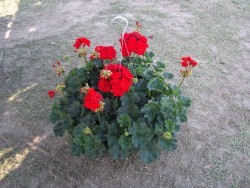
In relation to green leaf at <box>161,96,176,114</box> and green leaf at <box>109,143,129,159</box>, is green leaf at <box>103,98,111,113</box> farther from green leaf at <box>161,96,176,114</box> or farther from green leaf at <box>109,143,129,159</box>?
green leaf at <box>161,96,176,114</box>

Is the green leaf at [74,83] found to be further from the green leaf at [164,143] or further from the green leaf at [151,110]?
the green leaf at [164,143]

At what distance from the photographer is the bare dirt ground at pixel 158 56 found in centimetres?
259

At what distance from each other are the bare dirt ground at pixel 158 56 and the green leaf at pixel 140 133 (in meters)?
0.50

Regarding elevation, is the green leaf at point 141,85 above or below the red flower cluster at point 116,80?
below

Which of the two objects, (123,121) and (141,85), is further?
(141,85)

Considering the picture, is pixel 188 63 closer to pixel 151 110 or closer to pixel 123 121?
pixel 151 110

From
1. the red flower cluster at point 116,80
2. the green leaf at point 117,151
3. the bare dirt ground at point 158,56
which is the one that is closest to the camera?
the red flower cluster at point 116,80

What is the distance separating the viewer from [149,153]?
2322 millimetres

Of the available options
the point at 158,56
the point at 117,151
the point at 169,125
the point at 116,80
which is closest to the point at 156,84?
the point at 169,125

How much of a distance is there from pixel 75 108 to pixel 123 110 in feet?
1.38

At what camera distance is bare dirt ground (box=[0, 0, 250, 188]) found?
2594 mm

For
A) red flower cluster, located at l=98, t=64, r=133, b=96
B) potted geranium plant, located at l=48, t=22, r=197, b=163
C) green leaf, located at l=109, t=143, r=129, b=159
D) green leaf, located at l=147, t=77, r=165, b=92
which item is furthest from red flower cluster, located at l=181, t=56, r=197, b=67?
green leaf, located at l=109, t=143, r=129, b=159

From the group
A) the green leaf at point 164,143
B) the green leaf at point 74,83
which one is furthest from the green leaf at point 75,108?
the green leaf at point 164,143

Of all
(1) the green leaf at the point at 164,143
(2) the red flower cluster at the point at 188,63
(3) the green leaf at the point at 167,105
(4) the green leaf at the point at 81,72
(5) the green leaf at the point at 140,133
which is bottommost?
(1) the green leaf at the point at 164,143
